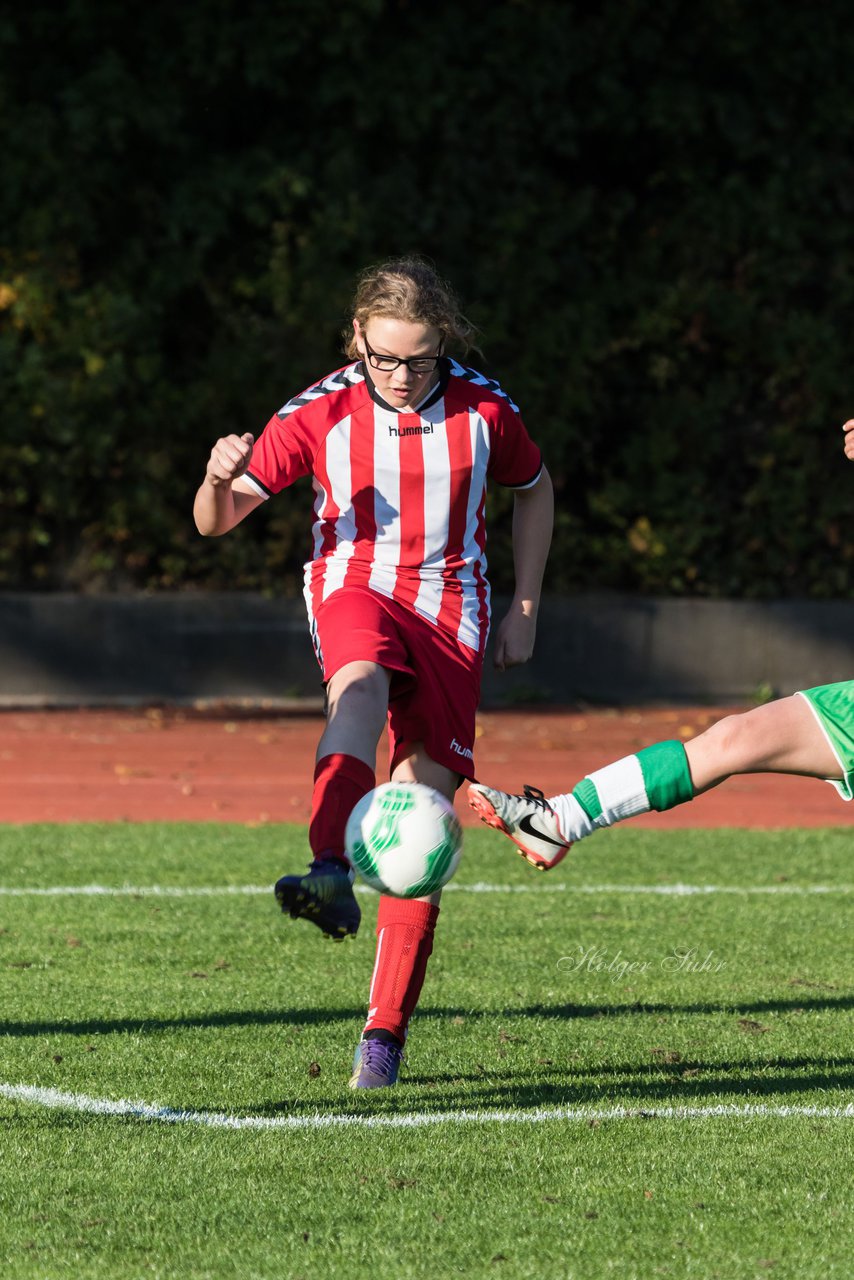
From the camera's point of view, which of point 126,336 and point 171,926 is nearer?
point 171,926

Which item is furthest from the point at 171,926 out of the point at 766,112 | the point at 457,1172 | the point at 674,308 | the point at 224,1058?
the point at 766,112

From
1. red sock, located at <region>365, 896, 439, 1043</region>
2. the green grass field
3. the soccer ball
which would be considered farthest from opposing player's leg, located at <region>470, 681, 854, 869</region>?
the green grass field

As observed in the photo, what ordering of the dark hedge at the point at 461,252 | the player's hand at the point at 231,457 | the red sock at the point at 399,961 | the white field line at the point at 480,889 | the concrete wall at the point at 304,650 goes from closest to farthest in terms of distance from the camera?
1. the player's hand at the point at 231,457
2. the red sock at the point at 399,961
3. the white field line at the point at 480,889
4. the concrete wall at the point at 304,650
5. the dark hedge at the point at 461,252

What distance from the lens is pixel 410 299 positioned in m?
4.06

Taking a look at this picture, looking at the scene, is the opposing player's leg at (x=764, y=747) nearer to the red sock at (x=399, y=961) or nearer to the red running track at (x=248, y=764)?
the red sock at (x=399, y=961)

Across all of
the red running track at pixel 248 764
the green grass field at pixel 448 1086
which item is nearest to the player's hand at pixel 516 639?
the green grass field at pixel 448 1086

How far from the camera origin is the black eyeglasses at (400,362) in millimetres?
4102

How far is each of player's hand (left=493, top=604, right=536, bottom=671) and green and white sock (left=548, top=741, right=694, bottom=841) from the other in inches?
24.7

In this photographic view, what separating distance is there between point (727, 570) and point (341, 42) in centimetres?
521

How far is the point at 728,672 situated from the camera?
44.8 feet

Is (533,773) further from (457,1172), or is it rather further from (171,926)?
(457,1172)

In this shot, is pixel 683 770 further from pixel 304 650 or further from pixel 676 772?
pixel 304 650

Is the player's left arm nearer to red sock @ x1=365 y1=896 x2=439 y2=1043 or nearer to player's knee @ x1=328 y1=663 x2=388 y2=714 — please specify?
player's knee @ x1=328 y1=663 x2=388 y2=714

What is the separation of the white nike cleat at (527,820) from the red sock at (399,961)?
1.68ft
